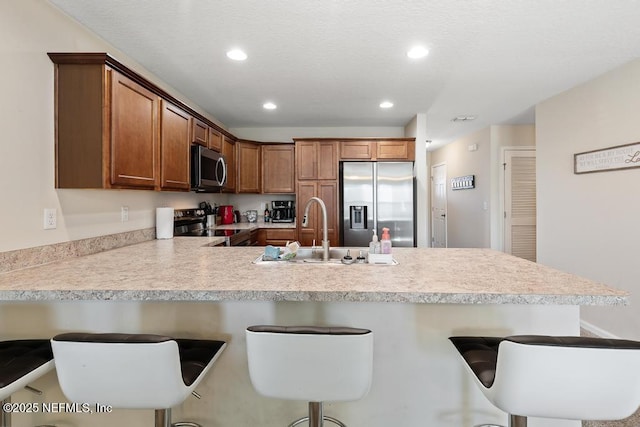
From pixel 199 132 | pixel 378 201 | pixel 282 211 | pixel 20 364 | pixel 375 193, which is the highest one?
pixel 199 132

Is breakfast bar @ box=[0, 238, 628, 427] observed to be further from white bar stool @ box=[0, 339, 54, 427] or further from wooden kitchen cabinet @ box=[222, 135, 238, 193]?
wooden kitchen cabinet @ box=[222, 135, 238, 193]

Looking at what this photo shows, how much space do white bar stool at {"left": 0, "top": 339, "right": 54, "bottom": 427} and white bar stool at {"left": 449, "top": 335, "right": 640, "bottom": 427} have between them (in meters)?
1.58

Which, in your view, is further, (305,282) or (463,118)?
(463,118)

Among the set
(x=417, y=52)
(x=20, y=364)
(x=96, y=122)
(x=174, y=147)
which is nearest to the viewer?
(x=20, y=364)

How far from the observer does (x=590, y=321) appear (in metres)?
3.30

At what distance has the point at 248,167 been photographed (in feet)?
16.0

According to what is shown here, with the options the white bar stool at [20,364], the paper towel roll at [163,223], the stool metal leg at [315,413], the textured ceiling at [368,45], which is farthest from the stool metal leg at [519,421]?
the paper towel roll at [163,223]

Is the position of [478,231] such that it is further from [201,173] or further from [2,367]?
[2,367]

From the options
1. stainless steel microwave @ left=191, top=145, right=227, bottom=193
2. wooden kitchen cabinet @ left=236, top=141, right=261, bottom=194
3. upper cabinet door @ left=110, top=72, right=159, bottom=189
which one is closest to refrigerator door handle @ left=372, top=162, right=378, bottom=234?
wooden kitchen cabinet @ left=236, top=141, right=261, bottom=194

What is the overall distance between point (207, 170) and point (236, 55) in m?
1.28

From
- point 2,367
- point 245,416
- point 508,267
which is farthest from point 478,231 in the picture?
point 2,367

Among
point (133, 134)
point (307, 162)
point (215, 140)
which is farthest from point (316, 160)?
point (133, 134)

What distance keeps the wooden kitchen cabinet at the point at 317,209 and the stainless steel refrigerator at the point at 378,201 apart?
0.96 ft

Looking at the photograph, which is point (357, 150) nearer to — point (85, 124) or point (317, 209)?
point (317, 209)
